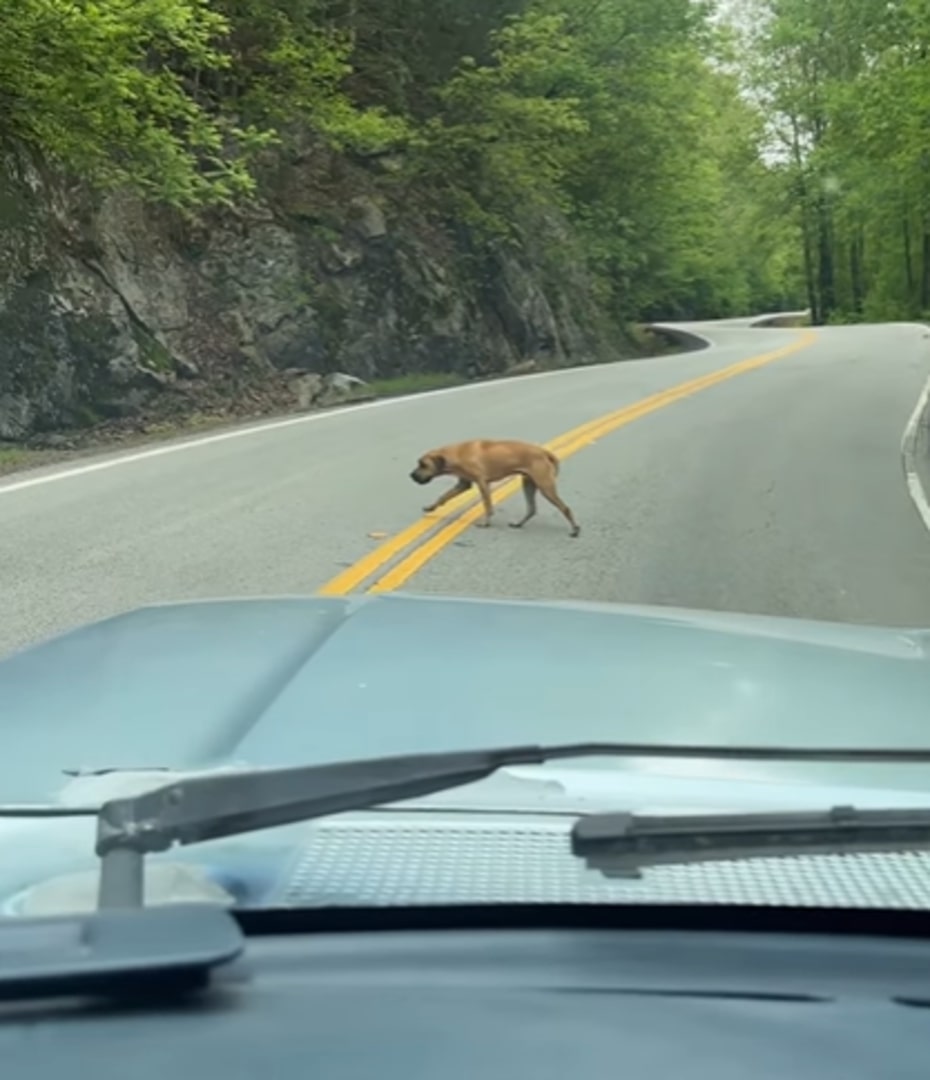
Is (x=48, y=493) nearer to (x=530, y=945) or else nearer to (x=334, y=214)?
(x=530, y=945)

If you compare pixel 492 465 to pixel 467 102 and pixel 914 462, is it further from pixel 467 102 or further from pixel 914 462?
pixel 467 102

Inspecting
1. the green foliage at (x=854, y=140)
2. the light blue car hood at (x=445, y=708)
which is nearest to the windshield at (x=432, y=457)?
the light blue car hood at (x=445, y=708)

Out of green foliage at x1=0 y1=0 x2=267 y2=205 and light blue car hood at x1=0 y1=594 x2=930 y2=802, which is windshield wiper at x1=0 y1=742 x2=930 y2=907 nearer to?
light blue car hood at x1=0 y1=594 x2=930 y2=802

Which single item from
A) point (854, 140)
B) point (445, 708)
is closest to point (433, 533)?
point (445, 708)

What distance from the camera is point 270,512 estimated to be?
39.5 feet

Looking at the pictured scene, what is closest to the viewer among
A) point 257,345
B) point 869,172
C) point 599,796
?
point 599,796

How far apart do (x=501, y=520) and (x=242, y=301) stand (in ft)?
42.9

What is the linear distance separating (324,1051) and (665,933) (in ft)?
1.54

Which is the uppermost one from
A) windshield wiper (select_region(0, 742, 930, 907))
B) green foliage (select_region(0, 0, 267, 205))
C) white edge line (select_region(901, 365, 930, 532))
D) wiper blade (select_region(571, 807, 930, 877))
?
green foliage (select_region(0, 0, 267, 205))

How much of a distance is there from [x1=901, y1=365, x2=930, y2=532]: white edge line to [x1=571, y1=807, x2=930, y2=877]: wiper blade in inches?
413

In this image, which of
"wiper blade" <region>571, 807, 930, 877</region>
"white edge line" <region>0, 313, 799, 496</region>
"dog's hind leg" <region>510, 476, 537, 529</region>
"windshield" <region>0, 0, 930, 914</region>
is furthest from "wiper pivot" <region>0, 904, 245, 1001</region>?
"white edge line" <region>0, 313, 799, 496</region>

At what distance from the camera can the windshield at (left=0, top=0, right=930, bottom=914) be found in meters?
2.34

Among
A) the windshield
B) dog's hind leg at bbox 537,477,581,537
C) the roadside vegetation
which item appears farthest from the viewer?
the roadside vegetation

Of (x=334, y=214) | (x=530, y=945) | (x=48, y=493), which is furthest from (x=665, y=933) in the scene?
(x=334, y=214)
